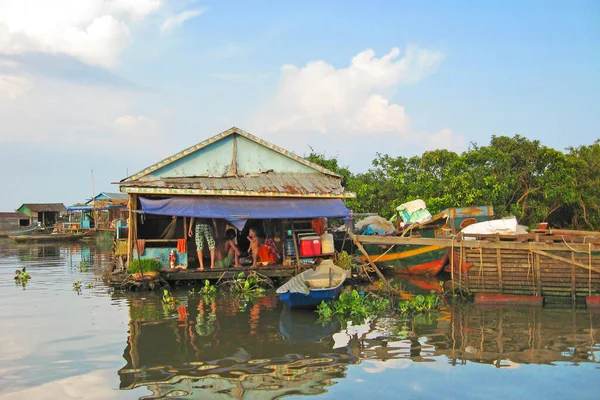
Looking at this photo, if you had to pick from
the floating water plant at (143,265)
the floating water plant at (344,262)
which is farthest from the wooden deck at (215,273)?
the floating water plant at (344,262)

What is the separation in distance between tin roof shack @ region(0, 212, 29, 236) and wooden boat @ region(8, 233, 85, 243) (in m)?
9.83

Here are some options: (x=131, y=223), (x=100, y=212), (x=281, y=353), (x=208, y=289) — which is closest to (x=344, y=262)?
(x=208, y=289)

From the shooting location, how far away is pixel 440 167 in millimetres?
22578

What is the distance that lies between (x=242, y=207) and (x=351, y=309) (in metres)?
4.90

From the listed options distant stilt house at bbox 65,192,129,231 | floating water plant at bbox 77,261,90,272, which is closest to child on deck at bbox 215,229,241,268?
floating water plant at bbox 77,261,90,272

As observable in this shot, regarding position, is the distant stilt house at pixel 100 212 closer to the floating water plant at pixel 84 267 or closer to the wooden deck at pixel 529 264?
the floating water plant at pixel 84 267

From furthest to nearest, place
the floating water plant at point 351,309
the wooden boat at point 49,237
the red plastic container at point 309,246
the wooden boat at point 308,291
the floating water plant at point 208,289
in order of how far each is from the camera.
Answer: the wooden boat at point 49,237 → the red plastic container at point 309,246 → the floating water plant at point 208,289 → the wooden boat at point 308,291 → the floating water plant at point 351,309

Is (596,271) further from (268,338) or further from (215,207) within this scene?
(215,207)

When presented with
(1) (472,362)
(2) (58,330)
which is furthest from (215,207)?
(1) (472,362)

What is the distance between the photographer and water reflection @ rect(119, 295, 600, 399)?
7.31 meters

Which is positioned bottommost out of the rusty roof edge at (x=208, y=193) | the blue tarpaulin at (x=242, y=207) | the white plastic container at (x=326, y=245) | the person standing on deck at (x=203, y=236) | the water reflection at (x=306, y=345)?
the water reflection at (x=306, y=345)

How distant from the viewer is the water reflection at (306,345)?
731 centimetres

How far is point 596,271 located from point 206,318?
8607 millimetres

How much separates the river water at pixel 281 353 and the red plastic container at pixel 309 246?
3.02 m
